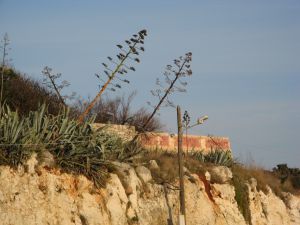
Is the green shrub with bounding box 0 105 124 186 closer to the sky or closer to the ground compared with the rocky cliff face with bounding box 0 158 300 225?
closer to the sky

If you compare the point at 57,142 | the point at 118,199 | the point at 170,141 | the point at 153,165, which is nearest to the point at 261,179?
the point at 170,141

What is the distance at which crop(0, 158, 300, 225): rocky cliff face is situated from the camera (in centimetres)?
1295

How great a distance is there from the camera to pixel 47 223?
13.3 m

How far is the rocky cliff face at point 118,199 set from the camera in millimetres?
12953

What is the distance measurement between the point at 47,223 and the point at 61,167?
1.82 meters

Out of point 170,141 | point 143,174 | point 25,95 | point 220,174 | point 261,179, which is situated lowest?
point 261,179

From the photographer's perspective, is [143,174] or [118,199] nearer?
[118,199]

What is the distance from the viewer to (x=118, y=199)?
1590 centimetres

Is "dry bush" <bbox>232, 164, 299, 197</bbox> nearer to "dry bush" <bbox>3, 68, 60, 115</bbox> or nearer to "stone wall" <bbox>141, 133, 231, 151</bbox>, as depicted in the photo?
"stone wall" <bbox>141, 133, 231, 151</bbox>

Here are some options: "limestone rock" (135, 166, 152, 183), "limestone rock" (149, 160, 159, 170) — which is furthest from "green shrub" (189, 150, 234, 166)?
"limestone rock" (135, 166, 152, 183)

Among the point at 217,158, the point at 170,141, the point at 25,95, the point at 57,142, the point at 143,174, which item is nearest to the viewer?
the point at 57,142

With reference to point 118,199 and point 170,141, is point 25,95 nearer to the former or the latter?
point 118,199

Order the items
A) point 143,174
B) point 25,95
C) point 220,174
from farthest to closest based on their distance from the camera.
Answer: point 220,174
point 25,95
point 143,174

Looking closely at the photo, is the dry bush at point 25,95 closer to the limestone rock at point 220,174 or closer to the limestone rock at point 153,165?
the limestone rock at point 153,165
